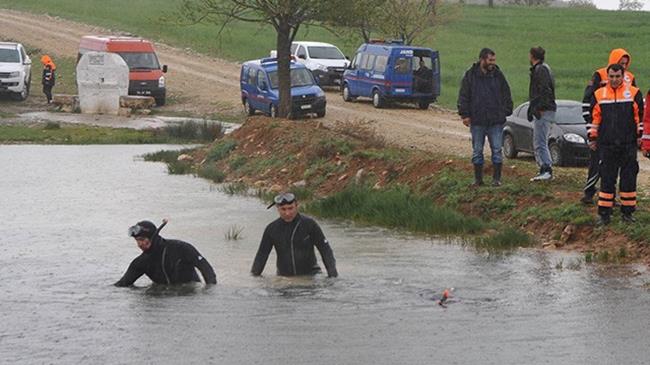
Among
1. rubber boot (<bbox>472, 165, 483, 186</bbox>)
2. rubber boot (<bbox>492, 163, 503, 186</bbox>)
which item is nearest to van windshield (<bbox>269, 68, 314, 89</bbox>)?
rubber boot (<bbox>472, 165, 483, 186</bbox>)

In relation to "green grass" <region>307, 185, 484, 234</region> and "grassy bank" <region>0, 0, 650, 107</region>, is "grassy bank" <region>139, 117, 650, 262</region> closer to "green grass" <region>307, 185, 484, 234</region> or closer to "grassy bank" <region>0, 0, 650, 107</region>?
"green grass" <region>307, 185, 484, 234</region>

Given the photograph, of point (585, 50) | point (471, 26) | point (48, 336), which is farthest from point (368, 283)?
point (471, 26)

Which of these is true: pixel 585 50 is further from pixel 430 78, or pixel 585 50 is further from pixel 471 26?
pixel 430 78

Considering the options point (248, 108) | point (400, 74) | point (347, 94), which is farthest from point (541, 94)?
point (347, 94)

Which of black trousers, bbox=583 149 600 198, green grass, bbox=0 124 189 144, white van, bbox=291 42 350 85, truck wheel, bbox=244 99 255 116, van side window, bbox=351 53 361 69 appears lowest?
green grass, bbox=0 124 189 144

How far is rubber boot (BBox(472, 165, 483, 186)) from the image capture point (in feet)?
63.5

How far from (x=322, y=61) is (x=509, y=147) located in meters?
24.4

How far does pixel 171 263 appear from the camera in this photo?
14.4 meters

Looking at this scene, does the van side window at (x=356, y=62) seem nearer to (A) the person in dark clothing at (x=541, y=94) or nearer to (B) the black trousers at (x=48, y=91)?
(B) the black trousers at (x=48, y=91)

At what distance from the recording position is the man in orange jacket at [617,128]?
15.6 m

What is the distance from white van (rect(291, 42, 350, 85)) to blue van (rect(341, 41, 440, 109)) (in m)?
A: 6.77

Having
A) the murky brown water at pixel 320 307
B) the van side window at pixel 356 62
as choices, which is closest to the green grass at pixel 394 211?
the murky brown water at pixel 320 307

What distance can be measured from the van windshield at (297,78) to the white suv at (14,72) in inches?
451

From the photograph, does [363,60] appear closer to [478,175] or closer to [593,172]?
[478,175]
